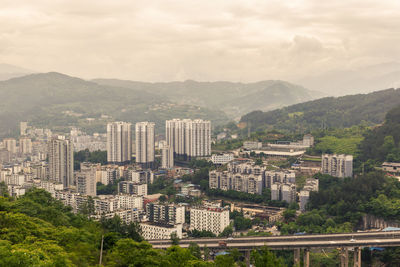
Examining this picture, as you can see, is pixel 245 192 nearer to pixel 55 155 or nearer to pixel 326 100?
pixel 55 155

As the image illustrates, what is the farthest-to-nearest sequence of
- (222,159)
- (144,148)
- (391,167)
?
(144,148) → (222,159) → (391,167)

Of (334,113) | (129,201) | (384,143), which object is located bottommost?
(129,201)

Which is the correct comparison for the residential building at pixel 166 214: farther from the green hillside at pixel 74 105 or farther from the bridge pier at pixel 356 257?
the green hillside at pixel 74 105

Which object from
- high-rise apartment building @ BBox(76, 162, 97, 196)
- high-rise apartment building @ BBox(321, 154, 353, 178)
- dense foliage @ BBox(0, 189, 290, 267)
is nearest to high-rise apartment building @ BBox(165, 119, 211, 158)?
high-rise apartment building @ BBox(76, 162, 97, 196)

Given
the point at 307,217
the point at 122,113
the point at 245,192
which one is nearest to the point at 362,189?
the point at 307,217

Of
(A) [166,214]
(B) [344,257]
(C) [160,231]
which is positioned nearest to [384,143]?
(A) [166,214]

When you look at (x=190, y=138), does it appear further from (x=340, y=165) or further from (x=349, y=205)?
(x=349, y=205)

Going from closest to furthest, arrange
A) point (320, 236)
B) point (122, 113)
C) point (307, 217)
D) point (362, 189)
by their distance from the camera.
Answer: point (320, 236), point (307, 217), point (362, 189), point (122, 113)

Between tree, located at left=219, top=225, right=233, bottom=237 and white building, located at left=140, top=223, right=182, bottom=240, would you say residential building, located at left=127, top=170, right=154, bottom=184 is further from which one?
tree, located at left=219, top=225, right=233, bottom=237
